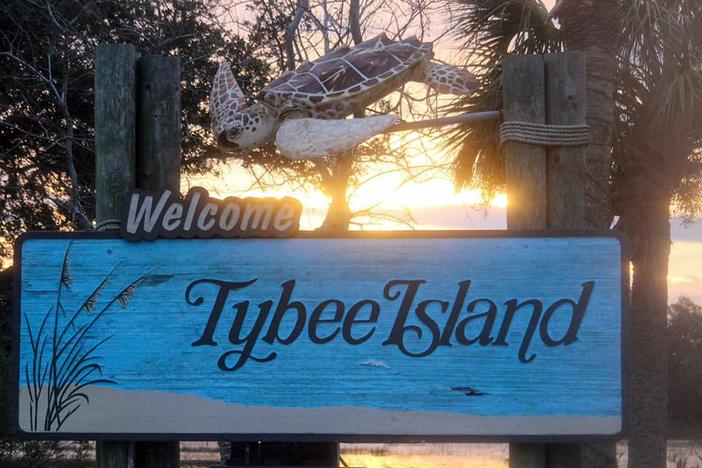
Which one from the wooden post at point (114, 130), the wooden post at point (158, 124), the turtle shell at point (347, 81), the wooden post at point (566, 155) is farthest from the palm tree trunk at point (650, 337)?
the wooden post at point (114, 130)

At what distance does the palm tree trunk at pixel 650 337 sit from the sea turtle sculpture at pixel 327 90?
962cm

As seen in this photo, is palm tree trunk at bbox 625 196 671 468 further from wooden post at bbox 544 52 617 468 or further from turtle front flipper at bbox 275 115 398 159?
turtle front flipper at bbox 275 115 398 159

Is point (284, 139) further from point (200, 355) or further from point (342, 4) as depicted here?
point (342, 4)

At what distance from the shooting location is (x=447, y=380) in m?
4.68

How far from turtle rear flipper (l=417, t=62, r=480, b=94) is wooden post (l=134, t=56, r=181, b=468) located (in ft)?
4.82

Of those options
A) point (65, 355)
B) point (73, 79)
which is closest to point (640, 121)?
point (73, 79)

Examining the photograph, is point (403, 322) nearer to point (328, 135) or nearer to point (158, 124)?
point (328, 135)

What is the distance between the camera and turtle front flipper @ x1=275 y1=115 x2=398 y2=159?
464 cm

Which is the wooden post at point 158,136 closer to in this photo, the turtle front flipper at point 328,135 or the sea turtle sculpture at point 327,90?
the sea turtle sculpture at point 327,90

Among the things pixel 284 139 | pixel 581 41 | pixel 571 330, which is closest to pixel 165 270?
pixel 284 139

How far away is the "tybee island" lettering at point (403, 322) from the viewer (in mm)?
4691

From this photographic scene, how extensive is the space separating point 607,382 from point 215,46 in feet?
34.3

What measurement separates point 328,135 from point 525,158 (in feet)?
3.72

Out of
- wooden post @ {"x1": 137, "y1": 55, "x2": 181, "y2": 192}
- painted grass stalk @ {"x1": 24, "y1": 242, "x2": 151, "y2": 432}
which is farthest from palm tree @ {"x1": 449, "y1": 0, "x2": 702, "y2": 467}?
painted grass stalk @ {"x1": 24, "y1": 242, "x2": 151, "y2": 432}
